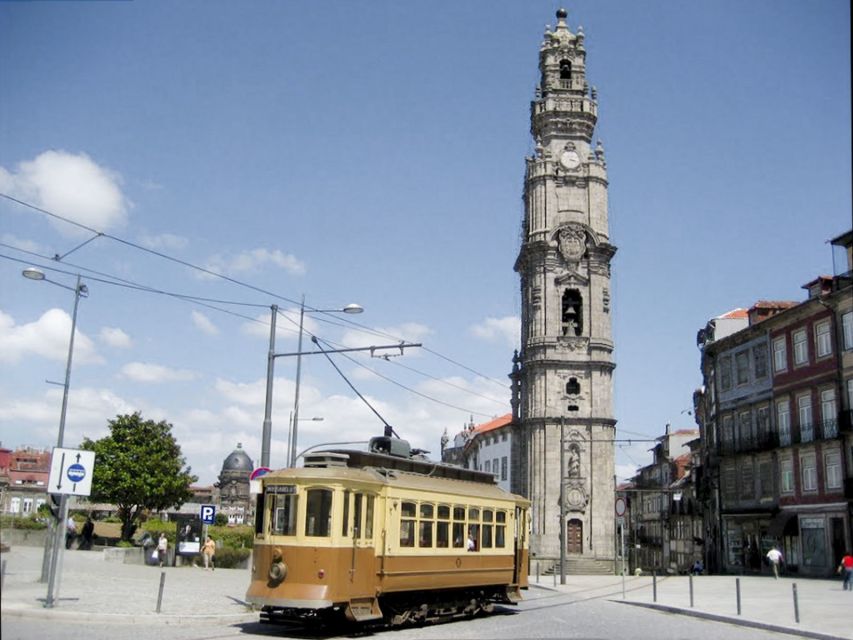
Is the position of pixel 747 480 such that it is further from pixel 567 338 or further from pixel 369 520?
pixel 369 520

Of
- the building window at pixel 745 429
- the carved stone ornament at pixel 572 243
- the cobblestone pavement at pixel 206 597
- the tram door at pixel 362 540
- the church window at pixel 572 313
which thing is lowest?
the cobblestone pavement at pixel 206 597

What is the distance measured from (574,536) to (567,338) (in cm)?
1245

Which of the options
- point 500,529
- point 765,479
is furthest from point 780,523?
point 500,529

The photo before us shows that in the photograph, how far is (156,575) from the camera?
28672 millimetres

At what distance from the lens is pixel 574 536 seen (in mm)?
57375

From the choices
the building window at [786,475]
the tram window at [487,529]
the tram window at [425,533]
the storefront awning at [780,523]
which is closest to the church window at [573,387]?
the building window at [786,475]

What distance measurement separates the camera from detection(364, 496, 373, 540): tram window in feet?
54.3

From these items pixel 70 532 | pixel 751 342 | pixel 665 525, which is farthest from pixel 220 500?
pixel 751 342

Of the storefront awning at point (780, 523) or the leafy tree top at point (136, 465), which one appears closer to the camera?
the storefront awning at point (780, 523)

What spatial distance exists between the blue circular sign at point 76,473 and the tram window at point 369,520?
5.21 meters

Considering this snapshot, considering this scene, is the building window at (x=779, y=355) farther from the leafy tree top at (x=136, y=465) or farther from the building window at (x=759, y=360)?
the leafy tree top at (x=136, y=465)

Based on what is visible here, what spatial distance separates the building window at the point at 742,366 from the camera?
46406 mm

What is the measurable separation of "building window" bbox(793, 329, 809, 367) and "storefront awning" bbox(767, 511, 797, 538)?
674cm

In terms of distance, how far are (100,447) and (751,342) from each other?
3302cm
